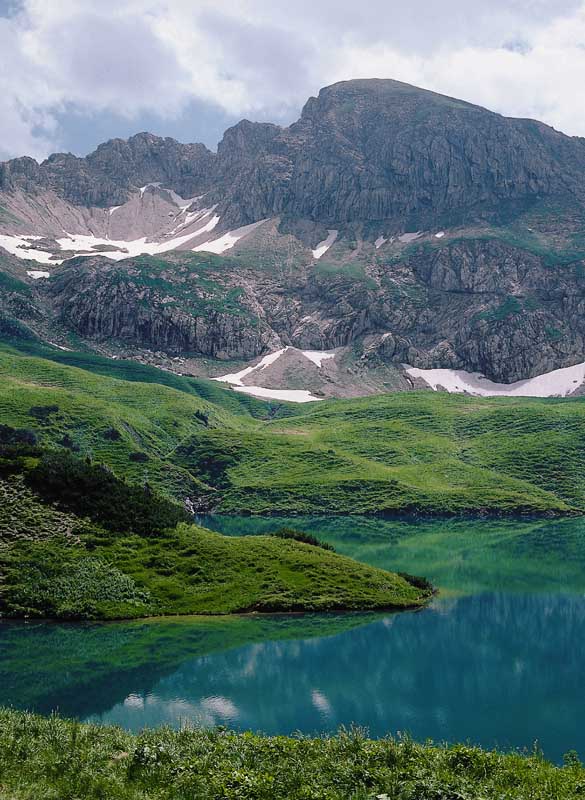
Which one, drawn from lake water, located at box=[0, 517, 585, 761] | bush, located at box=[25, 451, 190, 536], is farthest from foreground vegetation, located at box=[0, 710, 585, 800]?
bush, located at box=[25, 451, 190, 536]

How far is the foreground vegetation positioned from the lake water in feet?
33.8

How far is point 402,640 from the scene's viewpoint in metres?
59.2

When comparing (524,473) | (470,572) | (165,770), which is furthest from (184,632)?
(524,473)

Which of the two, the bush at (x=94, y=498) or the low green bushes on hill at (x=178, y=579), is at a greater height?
the bush at (x=94, y=498)

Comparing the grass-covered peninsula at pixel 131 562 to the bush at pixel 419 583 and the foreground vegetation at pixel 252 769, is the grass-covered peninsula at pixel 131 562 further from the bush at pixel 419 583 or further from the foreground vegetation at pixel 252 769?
the foreground vegetation at pixel 252 769

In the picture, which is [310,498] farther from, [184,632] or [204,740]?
[204,740]

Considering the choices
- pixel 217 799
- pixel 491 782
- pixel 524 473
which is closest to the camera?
pixel 217 799

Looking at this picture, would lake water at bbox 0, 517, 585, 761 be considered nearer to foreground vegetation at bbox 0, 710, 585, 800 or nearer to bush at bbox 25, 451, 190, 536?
foreground vegetation at bbox 0, 710, 585, 800

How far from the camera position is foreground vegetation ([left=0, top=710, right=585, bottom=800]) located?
23.9 meters

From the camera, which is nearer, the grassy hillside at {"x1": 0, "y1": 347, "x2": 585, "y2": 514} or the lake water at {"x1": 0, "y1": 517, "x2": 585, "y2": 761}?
the lake water at {"x1": 0, "y1": 517, "x2": 585, "y2": 761}

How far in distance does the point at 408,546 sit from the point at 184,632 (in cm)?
6315

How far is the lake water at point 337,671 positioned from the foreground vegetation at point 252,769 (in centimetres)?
1029

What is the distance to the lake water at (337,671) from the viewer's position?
137 ft

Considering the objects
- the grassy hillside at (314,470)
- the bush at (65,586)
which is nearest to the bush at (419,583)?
the bush at (65,586)
